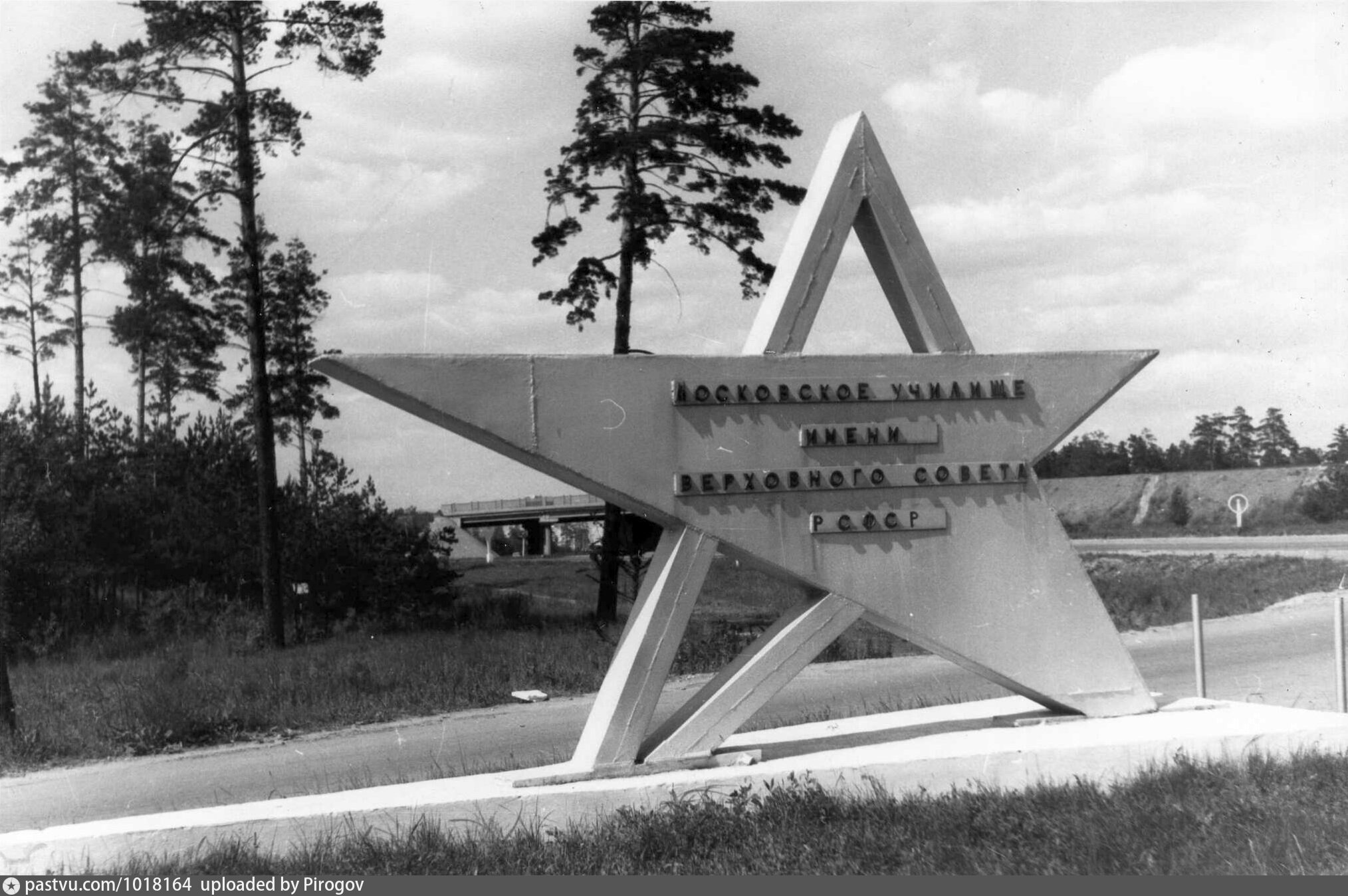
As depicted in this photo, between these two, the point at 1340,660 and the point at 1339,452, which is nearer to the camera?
the point at 1340,660

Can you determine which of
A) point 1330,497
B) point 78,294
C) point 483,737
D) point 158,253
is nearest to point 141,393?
point 78,294

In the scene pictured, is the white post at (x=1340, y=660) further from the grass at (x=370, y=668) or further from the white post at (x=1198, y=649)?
the grass at (x=370, y=668)

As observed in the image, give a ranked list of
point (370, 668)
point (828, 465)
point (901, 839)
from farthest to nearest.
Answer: point (370, 668)
point (828, 465)
point (901, 839)

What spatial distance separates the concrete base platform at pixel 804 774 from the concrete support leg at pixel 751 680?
0.18 meters

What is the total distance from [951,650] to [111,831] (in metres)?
4.50

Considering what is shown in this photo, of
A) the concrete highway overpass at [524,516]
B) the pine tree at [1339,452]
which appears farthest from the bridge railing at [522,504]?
the pine tree at [1339,452]

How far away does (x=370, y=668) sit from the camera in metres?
14.0

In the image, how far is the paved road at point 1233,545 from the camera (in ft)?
92.5

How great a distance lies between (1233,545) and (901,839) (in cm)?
2956

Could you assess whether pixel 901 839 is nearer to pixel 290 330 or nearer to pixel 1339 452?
pixel 290 330

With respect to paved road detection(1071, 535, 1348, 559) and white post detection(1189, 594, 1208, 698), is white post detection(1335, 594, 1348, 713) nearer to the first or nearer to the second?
white post detection(1189, 594, 1208, 698)

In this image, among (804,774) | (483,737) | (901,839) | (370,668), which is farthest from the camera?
(370,668)

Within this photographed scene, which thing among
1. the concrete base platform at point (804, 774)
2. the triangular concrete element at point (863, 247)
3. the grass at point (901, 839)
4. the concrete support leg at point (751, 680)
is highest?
the triangular concrete element at point (863, 247)

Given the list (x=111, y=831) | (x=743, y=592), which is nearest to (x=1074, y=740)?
(x=111, y=831)
